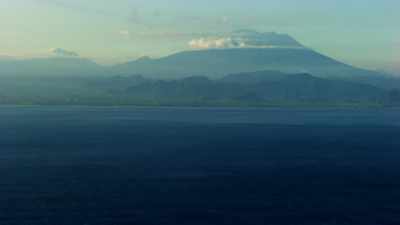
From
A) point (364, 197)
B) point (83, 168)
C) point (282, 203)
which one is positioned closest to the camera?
point (282, 203)

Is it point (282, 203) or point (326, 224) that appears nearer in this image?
point (326, 224)

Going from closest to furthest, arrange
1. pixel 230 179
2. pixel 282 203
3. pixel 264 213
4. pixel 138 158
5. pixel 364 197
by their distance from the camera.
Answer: pixel 264 213 → pixel 282 203 → pixel 364 197 → pixel 230 179 → pixel 138 158

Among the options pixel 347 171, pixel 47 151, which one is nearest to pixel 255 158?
pixel 347 171

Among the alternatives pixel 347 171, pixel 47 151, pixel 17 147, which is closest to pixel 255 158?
pixel 347 171

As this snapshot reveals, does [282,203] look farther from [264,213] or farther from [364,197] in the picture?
[364,197]

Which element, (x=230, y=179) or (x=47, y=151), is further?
(x=47, y=151)

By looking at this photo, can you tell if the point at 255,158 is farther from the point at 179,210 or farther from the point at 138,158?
the point at 179,210
